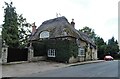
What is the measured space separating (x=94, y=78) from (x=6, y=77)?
20.5ft

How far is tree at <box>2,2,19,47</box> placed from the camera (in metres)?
33.0

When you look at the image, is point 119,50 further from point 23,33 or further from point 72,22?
→ point 23,33

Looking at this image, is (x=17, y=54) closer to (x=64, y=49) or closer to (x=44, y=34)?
(x=64, y=49)

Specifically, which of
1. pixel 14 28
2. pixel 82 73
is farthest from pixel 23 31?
pixel 82 73

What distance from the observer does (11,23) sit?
116 feet

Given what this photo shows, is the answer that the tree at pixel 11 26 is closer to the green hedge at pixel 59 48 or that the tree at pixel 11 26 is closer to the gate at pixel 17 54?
the green hedge at pixel 59 48

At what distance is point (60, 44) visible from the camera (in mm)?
31453

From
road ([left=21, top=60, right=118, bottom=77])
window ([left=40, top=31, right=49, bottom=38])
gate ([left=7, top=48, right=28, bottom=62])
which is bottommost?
road ([left=21, top=60, right=118, bottom=77])

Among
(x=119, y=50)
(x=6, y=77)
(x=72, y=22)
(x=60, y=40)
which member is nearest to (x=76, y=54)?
(x=60, y=40)

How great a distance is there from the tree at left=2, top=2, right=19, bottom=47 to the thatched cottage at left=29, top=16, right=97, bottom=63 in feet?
11.4

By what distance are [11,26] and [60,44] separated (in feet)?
31.1

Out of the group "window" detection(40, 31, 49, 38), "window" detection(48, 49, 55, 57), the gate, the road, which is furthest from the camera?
"window" detection(40, 31, 49, 38)

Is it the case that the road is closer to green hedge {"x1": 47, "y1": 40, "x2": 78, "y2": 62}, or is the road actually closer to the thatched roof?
green hedge {"x1": 47, "y1": 40, "x2": 78, "y2": 62}

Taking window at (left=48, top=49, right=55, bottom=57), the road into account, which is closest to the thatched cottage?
window at (left=48, top=49, right=55, bottom=57)
